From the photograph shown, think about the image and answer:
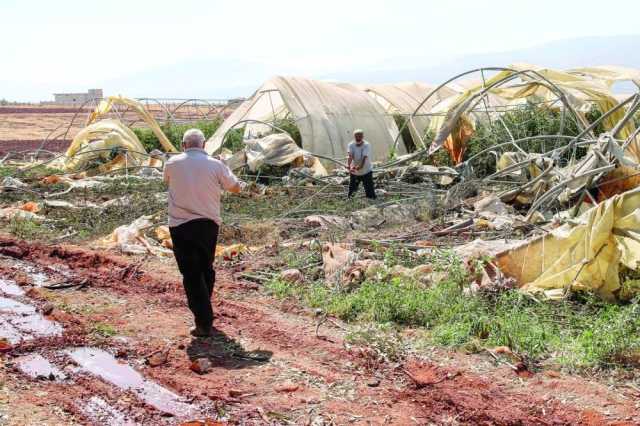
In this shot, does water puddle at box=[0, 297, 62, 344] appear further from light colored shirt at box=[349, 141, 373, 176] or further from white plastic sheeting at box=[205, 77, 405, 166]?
white plastic sheeting at box=[205, 77, 405, 166]

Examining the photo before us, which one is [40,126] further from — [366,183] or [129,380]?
[129,380]

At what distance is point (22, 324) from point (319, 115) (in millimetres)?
13104

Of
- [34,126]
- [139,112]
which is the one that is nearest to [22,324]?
[139,112]

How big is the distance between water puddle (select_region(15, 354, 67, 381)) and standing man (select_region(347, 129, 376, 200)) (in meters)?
7.57

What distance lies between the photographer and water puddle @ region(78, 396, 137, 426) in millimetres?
4258

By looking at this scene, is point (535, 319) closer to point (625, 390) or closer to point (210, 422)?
point (625, 390)

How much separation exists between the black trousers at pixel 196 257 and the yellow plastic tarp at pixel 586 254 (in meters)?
2.43

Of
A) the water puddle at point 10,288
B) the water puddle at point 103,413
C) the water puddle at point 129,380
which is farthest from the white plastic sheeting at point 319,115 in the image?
the water puddle at point 103,413

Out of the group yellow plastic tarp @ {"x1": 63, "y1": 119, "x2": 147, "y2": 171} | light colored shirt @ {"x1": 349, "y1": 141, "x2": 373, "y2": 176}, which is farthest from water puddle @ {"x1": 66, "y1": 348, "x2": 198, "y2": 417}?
yellow plastic tarp @ {"x1": 63, "y1": 119, "x2": 147, "y2": 171}

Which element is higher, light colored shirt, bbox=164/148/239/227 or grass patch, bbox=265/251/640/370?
light colored shirt, bbox=164/148/239/227

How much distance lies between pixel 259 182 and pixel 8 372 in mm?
10916

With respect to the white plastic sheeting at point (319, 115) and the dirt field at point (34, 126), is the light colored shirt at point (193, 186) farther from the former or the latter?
the dirt field at point (34, 126)

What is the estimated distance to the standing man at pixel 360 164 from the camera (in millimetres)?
12345

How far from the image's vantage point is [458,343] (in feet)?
18.6
